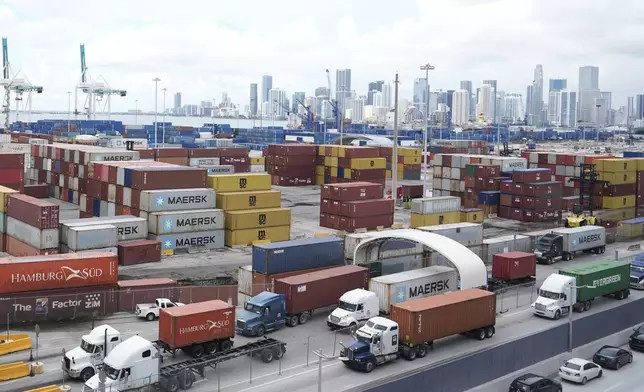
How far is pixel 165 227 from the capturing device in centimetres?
4791

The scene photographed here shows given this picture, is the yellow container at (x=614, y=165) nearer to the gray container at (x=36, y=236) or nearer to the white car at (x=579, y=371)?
the white car at (x=579, y=371)

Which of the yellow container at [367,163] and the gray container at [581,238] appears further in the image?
the yellow container at [367,163]

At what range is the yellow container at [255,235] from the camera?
51156 mm

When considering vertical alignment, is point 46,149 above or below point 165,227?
above

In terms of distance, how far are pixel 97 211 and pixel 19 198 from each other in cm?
1177

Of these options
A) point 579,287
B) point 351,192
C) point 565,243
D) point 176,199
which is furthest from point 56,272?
point 565,243

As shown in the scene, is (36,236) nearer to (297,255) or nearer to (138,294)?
(138,294)

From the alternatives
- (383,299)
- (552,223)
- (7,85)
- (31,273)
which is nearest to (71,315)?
(31,273)

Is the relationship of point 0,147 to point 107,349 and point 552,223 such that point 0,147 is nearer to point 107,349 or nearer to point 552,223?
point 552,223

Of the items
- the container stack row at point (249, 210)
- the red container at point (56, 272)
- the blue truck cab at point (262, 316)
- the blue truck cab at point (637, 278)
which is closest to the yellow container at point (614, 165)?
the blue truck cab at point (637, 278)

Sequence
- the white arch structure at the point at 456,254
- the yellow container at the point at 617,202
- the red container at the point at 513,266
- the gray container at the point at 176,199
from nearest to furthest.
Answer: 1. the white arch structure at the point at 456,254
2. the red container at the point at 513,266
3. the gray container at the point at 176,199
4. the yellow container at the point at 617,202

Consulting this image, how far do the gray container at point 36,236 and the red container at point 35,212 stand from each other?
272 mm

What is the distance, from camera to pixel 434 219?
189 ft

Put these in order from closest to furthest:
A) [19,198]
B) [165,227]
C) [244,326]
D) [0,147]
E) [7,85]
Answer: [244,326]
[19,198]
[165,227]
[0,147]
[7,85]
